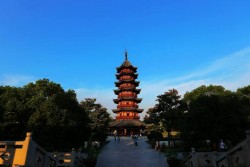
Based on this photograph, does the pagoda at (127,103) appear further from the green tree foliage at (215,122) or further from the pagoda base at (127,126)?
the green tree foliage at (215,122)

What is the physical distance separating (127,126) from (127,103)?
19.4 feet

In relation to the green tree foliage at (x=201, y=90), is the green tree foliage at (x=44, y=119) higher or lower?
lower

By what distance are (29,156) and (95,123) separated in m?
30.3

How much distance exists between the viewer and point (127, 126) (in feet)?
169

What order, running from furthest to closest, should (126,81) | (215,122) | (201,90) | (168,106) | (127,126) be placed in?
(126,81) → (127,126) → (201,90) → (168,106) → (215,122)

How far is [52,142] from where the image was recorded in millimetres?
21219

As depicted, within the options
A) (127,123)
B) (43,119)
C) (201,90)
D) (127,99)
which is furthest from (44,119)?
(201,90)

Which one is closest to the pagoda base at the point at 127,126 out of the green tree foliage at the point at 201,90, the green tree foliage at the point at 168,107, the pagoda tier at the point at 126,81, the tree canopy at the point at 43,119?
the pagoda tier at the point at 126,81

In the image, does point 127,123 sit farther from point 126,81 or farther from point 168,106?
point 168,106

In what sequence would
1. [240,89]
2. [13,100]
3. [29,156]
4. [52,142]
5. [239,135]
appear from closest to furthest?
1. [29,156]
2. [239,135]
3. [52,142]
4. [13,100]
5. [240,89]

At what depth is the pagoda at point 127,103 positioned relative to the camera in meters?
52.7

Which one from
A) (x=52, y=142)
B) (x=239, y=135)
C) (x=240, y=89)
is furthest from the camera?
(x=240, y=89)

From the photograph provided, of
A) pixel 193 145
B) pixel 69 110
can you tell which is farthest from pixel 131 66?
pixel 193 145

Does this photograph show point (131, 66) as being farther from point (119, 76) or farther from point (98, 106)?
point (98, 106)
